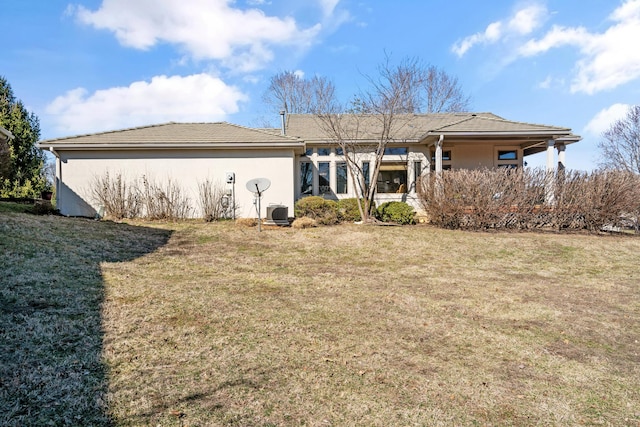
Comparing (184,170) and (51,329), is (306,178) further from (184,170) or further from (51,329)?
(51,329)

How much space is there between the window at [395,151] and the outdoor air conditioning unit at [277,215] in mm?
5501

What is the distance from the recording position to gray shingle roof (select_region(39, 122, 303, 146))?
1273 centimetres

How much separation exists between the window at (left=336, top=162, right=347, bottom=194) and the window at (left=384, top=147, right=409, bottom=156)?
6.07 ft

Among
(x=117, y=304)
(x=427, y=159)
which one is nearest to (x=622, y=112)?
(x=427, y=159)

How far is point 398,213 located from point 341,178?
3.31 meters

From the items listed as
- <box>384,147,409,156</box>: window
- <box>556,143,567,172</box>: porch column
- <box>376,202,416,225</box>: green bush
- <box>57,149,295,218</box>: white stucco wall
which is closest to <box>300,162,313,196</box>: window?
<box>57,149,295,218</box>: white stucco wall

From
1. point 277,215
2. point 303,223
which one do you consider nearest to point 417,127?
point 303,223

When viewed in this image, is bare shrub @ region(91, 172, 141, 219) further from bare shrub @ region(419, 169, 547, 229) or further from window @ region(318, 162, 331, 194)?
bare shrub @ region(419, 169, 547, 229)

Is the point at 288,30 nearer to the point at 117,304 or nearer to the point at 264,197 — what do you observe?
the point at 264,197

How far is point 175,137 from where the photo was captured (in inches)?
527

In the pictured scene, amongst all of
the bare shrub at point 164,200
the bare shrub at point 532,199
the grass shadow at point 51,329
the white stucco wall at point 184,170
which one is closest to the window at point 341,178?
the white stucco wall at point 184,170

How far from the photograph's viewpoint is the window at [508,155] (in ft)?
53.5

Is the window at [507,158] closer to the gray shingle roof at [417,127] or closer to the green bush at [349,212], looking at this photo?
the gray shingle roof at [417,127]

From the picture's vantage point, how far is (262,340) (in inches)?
150
